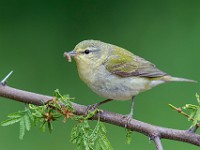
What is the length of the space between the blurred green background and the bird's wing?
5.27ft

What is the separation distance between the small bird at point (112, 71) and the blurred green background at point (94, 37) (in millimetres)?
1651

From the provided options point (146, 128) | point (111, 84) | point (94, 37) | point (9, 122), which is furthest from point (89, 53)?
point (94, 37)

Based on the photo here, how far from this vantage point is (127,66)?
13.4 feet

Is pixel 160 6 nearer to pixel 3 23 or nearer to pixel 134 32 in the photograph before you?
pixel 134 32

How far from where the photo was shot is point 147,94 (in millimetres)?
6074

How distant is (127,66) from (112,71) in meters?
0.21

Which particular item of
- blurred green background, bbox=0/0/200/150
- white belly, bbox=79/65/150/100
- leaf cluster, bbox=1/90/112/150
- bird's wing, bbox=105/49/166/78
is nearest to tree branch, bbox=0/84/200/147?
leaf cluster, bbox=1/90/112/150

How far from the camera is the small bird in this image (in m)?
3.78

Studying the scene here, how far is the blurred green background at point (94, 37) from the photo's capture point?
5945mm

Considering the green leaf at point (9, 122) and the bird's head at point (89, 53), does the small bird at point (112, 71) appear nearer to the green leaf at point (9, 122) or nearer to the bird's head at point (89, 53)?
the bird's head at point (89, 53)

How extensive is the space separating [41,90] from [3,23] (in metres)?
1.03

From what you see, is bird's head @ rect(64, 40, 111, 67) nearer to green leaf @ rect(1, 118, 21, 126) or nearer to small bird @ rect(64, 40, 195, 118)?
small bird @ rect(64, 40, 195, 118)

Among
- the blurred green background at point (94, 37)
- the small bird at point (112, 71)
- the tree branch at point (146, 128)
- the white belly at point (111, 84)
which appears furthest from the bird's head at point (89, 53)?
the blurred green background at point (94, 37)

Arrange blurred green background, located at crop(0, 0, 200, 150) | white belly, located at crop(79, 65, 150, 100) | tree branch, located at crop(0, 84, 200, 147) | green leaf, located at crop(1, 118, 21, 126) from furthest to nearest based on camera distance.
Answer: blurred green background, located at crop(0, 0, 200, 150)
white belly, located at crop(79, 65, 150, 100)
tree branch, located at crop(0, 84, 200, 147)
green leaf, located at crop(1, 118, 21, 126)
